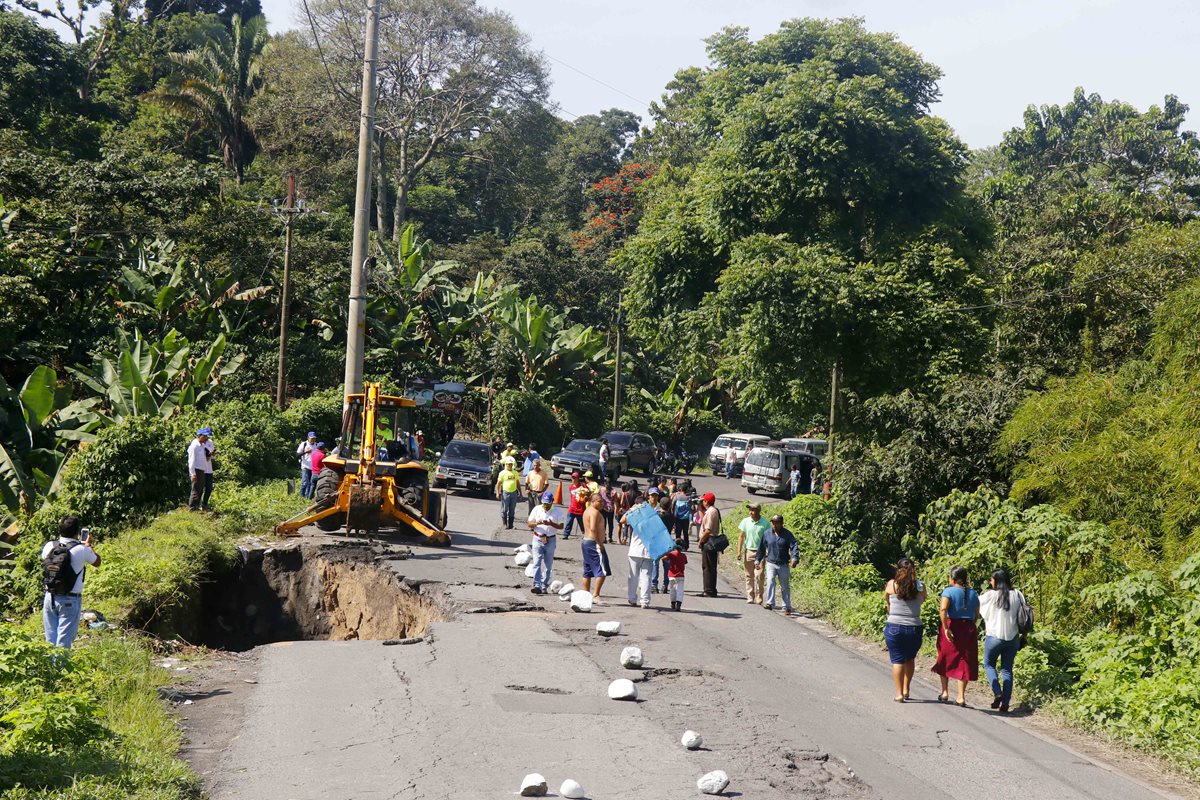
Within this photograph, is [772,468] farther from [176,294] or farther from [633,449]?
[176,294]

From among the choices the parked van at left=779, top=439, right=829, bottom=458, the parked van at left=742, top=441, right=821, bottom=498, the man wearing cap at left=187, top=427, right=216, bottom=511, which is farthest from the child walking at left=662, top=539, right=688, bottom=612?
the parked van at left=779, top=439, right=829, bottom=458

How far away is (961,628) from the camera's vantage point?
12039 mm

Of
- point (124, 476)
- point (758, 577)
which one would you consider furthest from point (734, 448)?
point (124, 476)

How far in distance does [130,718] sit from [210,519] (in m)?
11.4

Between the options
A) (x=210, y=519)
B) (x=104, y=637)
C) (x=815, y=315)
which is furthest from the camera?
(x=815, y=315)

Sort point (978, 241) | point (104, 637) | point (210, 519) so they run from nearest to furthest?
point (104, 637)
point (210, 519)
point (978, 241)

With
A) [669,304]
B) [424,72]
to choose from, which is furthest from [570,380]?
[424,72]

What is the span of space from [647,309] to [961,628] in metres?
24.1

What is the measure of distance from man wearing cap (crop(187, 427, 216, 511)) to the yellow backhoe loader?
194 cm

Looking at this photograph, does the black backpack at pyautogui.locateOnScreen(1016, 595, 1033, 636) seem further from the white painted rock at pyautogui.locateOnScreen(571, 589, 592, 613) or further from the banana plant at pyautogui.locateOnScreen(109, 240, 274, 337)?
the banana plant at pyautogui.locateOnScreen(109, 240, 274, 337)

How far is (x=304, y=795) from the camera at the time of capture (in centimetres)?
795

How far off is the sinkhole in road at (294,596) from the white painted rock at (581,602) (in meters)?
3.40

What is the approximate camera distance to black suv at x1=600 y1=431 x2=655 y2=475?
43.1 meters

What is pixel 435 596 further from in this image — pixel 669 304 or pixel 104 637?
Answer: pixel 669 304
